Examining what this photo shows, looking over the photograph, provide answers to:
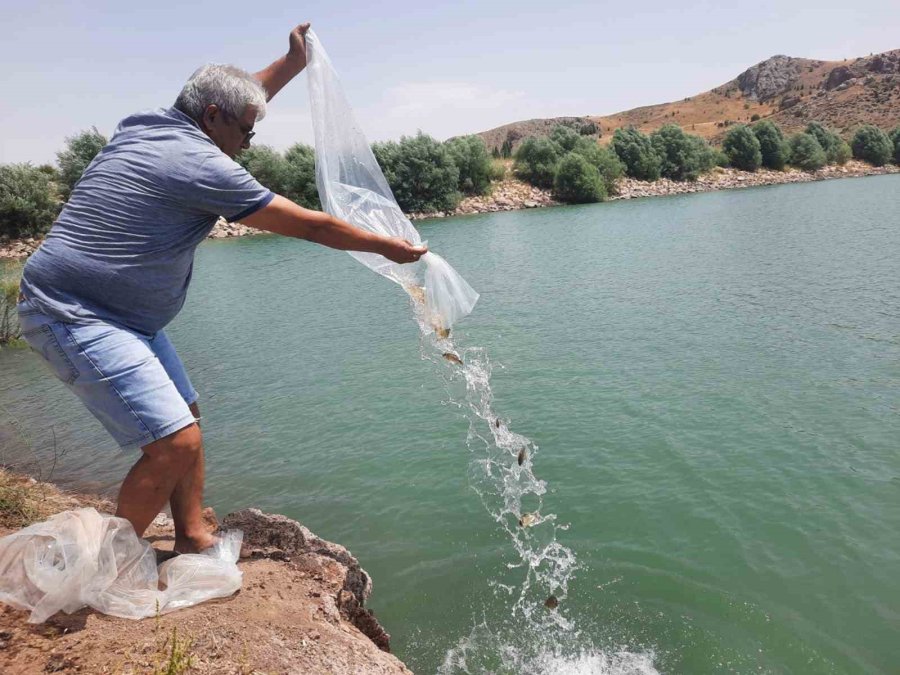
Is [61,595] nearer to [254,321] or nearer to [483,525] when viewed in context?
[483,525]

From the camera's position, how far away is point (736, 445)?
8305mm

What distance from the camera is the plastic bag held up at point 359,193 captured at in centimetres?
511

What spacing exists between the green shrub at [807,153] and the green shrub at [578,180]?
3539 centimetres

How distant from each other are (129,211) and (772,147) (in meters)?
95.4

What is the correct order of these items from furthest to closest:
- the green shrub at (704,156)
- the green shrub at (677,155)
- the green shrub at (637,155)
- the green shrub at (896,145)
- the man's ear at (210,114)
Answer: the green shrub at (896,145)
the green shrub at (704,156)
the green shrub at (677,155)
the green shrub at (637,155)
the man's ear at (210,114)

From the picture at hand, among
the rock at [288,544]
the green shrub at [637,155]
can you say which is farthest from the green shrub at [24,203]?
the green shrub at [637,155]

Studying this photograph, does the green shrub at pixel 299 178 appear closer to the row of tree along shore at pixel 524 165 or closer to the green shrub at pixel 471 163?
the row of tree along shore at pixel 524 165

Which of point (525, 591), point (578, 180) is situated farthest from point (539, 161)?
point (525, 591)

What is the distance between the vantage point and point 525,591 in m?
5.87

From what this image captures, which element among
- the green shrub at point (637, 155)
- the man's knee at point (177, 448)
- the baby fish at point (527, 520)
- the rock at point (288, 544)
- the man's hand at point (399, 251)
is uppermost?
the green shrub at point (637, 155)

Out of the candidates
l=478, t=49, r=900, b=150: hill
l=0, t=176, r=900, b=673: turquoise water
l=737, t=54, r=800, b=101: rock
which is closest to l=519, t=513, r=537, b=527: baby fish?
l=0, t=176, r=900, b=673: turquoise water

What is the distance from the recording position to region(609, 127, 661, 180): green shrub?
76062 mm

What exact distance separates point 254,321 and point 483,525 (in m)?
14.1

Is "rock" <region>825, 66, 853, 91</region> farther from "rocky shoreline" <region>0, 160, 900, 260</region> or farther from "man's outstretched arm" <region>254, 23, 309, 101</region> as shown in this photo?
"man's outstretched arm" <region>254, 23, 309, 101</region>
